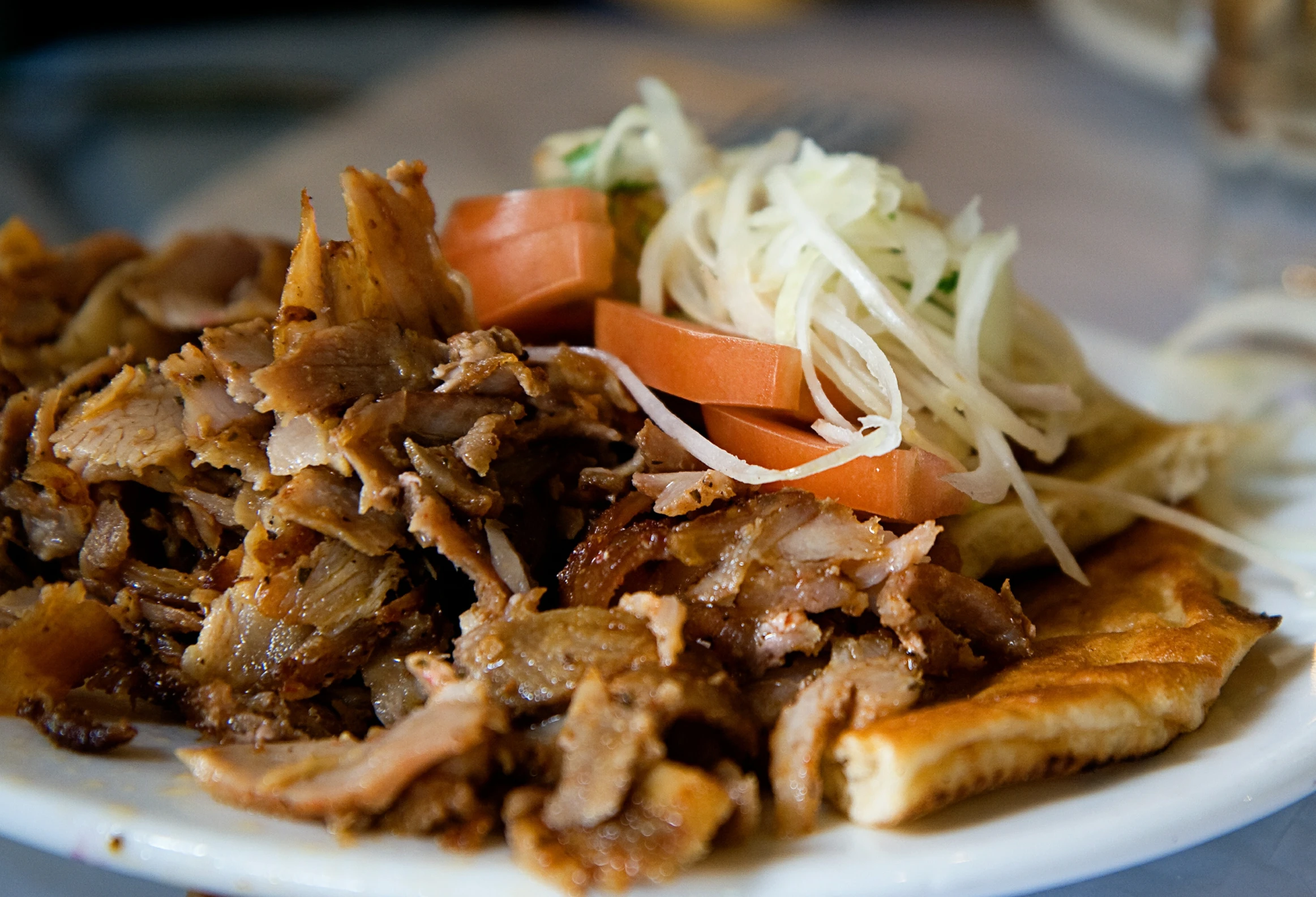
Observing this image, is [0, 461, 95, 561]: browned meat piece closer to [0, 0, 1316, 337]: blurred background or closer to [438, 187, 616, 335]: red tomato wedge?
[438, 187, 616, 335]: red tomato wedge

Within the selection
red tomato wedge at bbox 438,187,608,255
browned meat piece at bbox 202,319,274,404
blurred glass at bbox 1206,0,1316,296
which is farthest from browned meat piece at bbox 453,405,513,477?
blurred glass at bbox 1206,0,1316,296

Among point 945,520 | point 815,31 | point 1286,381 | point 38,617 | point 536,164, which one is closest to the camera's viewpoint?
point 38,617

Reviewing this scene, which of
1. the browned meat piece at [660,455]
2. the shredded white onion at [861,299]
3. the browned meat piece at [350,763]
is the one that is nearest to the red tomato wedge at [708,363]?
the shredded white onion at [861,299]

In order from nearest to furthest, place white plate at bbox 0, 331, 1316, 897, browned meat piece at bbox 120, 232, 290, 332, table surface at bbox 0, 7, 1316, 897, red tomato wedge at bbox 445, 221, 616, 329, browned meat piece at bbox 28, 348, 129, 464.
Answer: white plate at bbox 0, 331, 1316, 897 < browned meat piece at bbox 28, 348, 129, 464 < red tomato wedge at bbox 445, 221, 616, 329 < browned meat piece at bbox 120, 232, 290, 332 < table surface at bbox 0, 7, 1316, 897

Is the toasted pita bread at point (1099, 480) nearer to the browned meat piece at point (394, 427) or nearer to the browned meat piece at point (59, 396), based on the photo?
the browned meat piece at point (394, 427)

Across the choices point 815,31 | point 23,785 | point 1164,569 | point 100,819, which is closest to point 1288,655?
point 1164,569

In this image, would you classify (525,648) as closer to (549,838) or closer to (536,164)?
(549,838)

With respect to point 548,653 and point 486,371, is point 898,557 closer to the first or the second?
point 548,653

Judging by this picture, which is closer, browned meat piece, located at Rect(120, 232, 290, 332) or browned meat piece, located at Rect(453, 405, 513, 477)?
browned meat piece, located at Rect(453, 405, 513, 477)
